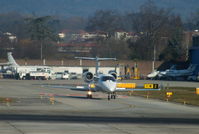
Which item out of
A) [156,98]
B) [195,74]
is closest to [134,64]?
[195,74]

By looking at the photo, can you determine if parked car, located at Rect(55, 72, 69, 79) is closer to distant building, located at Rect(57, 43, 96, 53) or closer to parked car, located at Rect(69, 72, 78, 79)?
parked car, located at Rect(69, 72, 78, 79)

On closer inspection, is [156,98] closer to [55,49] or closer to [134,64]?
[134,64]

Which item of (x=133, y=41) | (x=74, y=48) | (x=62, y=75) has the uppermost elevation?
(x=74, y=48)

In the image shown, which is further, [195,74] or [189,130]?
[195,74]

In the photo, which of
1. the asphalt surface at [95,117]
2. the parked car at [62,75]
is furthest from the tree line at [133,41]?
the asphalt surface at [95,117]

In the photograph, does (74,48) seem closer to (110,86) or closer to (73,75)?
(73,75)

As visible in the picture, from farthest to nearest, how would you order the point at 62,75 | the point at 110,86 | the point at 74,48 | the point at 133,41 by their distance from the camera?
the point at 74,48, the point at 133,41, the point at 62,75, the point at 110,86

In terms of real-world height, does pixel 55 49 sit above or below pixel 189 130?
above

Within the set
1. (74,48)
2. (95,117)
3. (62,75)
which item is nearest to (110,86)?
(95,117)

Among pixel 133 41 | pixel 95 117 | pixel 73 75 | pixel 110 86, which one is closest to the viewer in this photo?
pixel 95 117

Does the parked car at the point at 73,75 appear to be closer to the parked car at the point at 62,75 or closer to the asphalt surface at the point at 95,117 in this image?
the parked car at the point at 62,75

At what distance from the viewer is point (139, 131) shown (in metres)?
26.8

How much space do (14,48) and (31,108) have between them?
103 m

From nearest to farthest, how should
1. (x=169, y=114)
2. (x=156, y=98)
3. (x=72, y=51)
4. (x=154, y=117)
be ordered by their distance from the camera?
(x=154, y=117) → (x=169, y=114) → (x=156, y=98) → (x=72, y=51)
